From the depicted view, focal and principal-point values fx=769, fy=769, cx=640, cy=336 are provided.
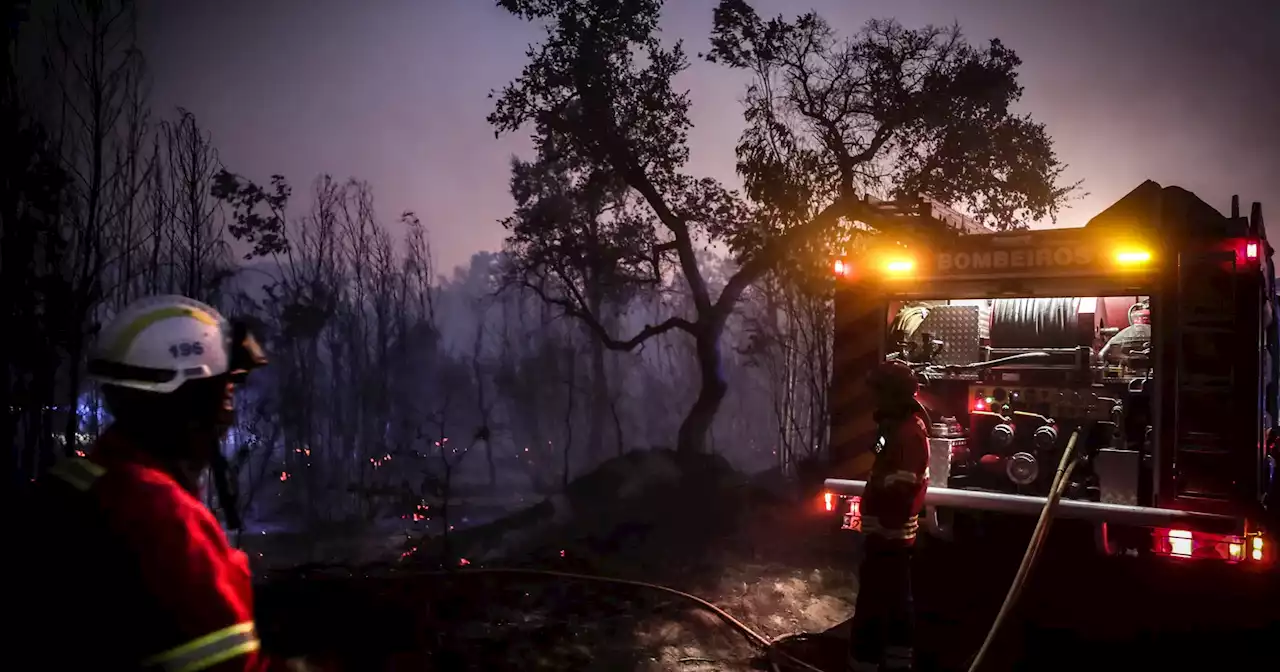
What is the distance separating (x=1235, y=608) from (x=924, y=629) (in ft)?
6.91

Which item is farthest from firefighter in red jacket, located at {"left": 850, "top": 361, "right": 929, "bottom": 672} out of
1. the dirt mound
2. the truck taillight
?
the truck taillight

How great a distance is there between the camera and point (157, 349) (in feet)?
6.46

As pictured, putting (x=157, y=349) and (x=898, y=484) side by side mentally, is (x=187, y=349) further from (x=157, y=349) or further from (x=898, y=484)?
(x=898, y=484)

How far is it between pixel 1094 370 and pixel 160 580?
796cm

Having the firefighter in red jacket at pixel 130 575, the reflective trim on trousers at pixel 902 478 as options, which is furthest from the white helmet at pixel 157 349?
the reflective trim on trousers at pixel 902 478

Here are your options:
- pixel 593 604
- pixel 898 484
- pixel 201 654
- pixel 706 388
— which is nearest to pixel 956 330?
pixel 898 484

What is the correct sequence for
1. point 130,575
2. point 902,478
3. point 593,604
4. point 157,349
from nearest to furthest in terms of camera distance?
point 130,575 → point 157,349 → point 902,478 → point 593,604

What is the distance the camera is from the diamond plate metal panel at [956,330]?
8.05 meters

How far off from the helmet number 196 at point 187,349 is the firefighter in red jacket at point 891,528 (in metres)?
3.94

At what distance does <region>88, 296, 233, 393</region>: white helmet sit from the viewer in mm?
1934

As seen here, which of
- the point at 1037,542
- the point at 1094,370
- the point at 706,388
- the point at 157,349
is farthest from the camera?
the point at 706,388

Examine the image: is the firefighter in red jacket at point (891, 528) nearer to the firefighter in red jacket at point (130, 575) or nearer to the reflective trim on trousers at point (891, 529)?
the reflective trim on trousers at point (891, 529)

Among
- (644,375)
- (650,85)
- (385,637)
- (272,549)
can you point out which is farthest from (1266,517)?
(644,375)

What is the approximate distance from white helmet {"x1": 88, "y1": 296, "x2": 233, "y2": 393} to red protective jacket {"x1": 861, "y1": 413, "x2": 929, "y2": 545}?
12.9 feet
